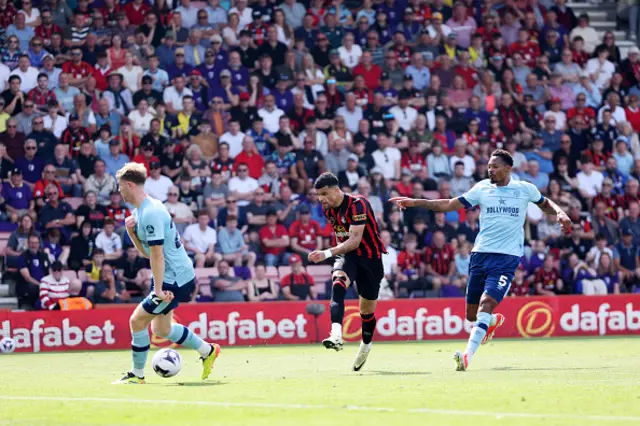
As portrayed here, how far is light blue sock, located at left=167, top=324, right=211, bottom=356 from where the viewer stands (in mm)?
11344

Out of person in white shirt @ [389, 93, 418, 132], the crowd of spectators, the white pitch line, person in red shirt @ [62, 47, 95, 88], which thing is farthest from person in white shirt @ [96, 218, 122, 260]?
the white pitch line

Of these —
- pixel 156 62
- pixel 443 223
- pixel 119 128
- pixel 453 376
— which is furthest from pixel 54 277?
pixel 453 376

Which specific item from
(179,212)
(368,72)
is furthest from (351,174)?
(179,212)

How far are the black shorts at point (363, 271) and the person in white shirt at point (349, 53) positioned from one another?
13712 mm

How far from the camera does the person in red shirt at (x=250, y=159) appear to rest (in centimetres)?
2398

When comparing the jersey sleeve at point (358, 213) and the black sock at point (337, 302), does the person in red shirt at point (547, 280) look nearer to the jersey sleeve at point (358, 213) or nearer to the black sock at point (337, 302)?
the jersey sleeve at point (358, 213)

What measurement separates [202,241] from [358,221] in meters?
9.91

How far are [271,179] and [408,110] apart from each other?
13.6 ft

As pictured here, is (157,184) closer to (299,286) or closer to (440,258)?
(299,286)

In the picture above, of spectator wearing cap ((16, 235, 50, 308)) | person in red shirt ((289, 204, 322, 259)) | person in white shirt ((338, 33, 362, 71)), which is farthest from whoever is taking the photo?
person in white shirt ((338, 33, 362, 71))

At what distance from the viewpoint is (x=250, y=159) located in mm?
24125

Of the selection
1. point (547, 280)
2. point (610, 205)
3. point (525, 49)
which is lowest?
point (547, 280)

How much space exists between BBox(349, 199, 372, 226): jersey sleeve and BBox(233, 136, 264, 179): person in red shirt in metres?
10.8

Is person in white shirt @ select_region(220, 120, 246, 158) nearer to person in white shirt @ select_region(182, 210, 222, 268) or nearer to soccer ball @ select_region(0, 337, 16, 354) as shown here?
person in white shirt @ select_region(182, 210, 222, 268)
